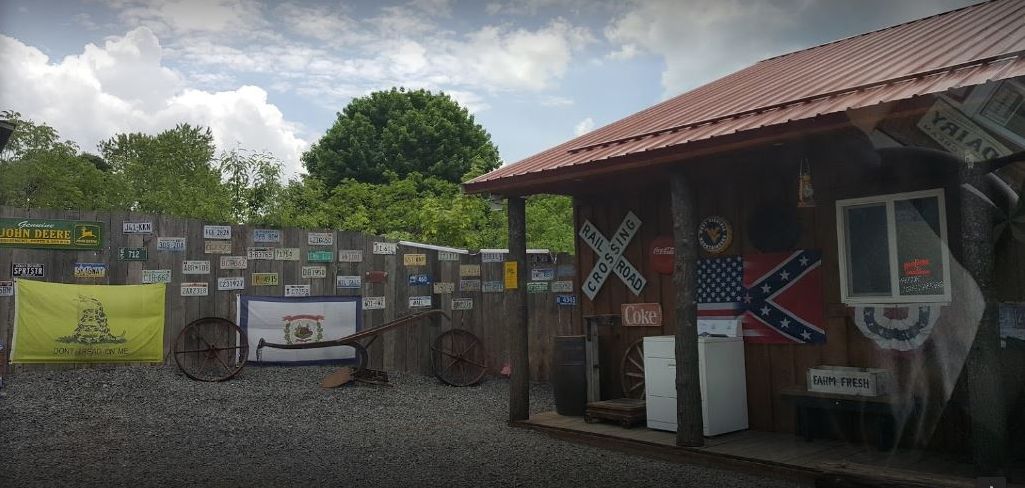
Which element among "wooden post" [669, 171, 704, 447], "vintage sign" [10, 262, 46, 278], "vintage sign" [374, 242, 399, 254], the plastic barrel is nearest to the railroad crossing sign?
the plastic barrel

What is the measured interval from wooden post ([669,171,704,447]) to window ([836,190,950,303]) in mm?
1359

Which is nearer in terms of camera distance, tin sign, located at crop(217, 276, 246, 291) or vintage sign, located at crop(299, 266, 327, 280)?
tin sign, located at crop(217, 276, 246, 291)

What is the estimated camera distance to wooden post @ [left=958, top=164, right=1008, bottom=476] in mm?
4672

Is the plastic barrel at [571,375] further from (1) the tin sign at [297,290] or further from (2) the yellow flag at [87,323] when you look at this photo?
(2) the yellow flag at [87,323]

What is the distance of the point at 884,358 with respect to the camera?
20.0ft

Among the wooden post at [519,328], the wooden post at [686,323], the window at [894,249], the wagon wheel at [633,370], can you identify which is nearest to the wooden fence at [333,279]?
the wooden post at [519,328]

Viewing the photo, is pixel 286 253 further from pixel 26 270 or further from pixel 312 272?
pixel 26 270

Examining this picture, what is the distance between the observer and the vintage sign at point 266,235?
1025 centimetres

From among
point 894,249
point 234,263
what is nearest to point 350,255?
point 234,263

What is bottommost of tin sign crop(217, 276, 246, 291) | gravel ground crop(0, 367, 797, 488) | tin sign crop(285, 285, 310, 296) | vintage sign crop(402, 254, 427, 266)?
gravel ground crop(0, 367, 797, 488)

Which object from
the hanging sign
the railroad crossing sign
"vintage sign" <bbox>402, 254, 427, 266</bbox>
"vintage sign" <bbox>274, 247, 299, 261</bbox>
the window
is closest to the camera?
the window

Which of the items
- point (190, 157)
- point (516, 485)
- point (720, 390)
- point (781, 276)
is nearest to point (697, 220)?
point (781, 276)

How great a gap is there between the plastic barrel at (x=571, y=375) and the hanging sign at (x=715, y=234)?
1.76m

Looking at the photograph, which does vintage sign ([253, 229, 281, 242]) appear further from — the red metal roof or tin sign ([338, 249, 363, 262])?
the red metal roof
